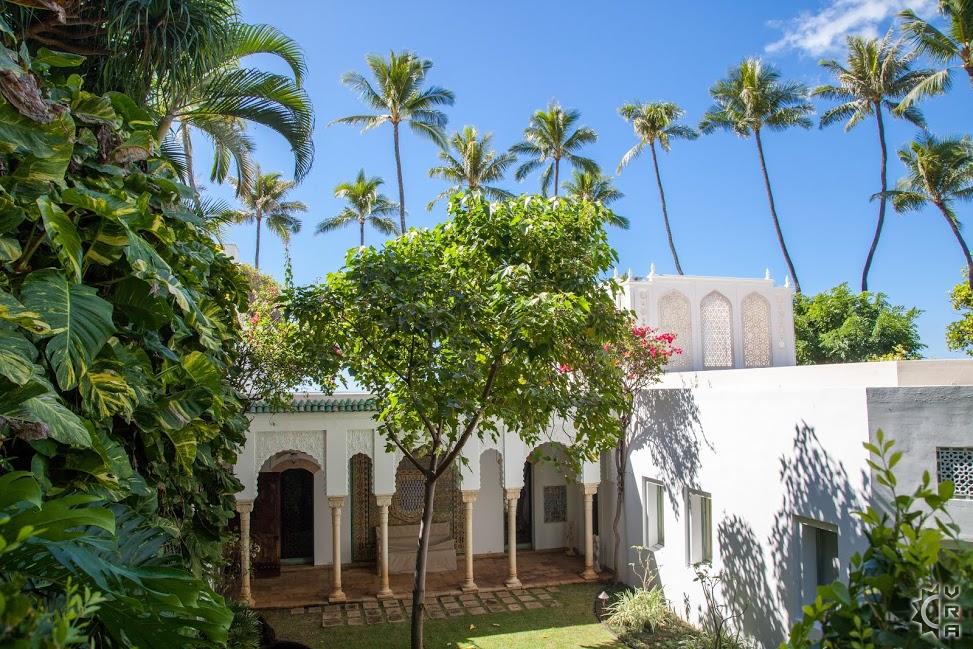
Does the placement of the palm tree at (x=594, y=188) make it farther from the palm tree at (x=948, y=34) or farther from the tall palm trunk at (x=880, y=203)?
the palm tree at (x=948, y=34)

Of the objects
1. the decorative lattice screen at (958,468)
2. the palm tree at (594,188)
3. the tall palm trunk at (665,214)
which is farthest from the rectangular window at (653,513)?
the tall palm trunk at (665,214)

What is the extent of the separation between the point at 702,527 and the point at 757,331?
8.32m

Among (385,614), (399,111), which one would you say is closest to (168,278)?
(385,614)

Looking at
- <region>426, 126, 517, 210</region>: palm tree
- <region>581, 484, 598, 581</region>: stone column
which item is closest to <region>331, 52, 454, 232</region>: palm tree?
<region>426, 126, 517, 210</region>: palm tree

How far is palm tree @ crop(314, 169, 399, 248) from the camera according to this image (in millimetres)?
27438

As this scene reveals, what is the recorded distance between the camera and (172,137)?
7340 mm

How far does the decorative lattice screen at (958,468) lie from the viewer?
16.5 feet

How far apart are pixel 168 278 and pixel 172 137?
218 inches

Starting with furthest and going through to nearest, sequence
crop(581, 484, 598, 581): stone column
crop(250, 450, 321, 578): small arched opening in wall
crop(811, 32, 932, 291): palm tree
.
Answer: crop(811, 32, 932, 291): palm tree < crop(250, 450, 321, 578): small arched opening in wall < crop(581, 484, 598, 581): stone column

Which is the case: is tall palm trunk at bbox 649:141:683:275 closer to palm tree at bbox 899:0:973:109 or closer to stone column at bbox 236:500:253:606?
palm tree at bbox 899:0:973:109

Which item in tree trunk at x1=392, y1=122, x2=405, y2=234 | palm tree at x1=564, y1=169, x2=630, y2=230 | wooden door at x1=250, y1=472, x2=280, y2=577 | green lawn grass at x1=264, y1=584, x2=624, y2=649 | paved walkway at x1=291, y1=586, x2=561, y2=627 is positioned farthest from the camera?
palm tree at x1=564, y1=169, x2=630, y2=230

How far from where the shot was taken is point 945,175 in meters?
20.0

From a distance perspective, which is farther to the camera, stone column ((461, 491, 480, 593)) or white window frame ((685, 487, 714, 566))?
stone column ((461, 491, 480, 593))

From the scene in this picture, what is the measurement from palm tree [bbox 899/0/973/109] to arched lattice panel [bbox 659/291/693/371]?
968 centimetres
